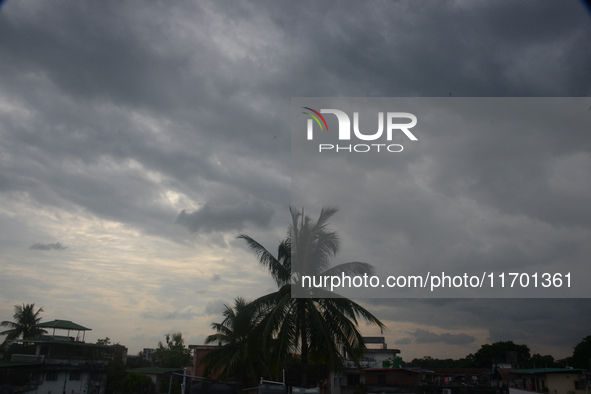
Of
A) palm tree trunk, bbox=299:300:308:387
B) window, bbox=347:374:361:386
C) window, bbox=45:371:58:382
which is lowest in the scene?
window, bbox=45:371:58:382

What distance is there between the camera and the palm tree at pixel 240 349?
17.4 metres

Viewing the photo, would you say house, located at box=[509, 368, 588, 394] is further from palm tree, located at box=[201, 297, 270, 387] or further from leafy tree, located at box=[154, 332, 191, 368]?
leafy tree, located at box=[154, 332, 191, 368]

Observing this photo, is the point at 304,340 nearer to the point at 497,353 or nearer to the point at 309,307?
the point at 309,307

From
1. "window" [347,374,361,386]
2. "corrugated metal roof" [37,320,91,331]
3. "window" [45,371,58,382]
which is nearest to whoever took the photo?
"window" [347,374,361,386]

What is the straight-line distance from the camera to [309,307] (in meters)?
16.7

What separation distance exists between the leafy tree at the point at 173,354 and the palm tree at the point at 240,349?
814 inches

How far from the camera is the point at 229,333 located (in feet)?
75.0

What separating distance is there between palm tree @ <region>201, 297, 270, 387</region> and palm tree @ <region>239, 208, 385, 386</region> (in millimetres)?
665

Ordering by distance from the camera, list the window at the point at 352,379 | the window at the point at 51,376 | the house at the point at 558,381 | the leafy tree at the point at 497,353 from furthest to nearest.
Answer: the leafy tree at the point at 497,353
the window at the point at 51,376
the window at the point at 352,379
the house at the point at 558,381

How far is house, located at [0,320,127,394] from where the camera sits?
85.7 ft

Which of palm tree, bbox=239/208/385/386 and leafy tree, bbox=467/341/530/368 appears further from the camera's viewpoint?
leafy tree, bbox=467/341/530/368

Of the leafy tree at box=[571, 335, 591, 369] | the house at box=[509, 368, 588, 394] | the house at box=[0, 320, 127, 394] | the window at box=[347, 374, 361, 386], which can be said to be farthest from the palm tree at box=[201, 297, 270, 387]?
the leafy tree at box=[571, 335, 591, 369]

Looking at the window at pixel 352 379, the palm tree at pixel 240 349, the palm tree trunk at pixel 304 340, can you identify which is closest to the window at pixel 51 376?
the palm tree at pixel 240 349

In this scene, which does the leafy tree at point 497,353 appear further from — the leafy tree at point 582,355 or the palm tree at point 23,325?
the palm tree at point 23,325
